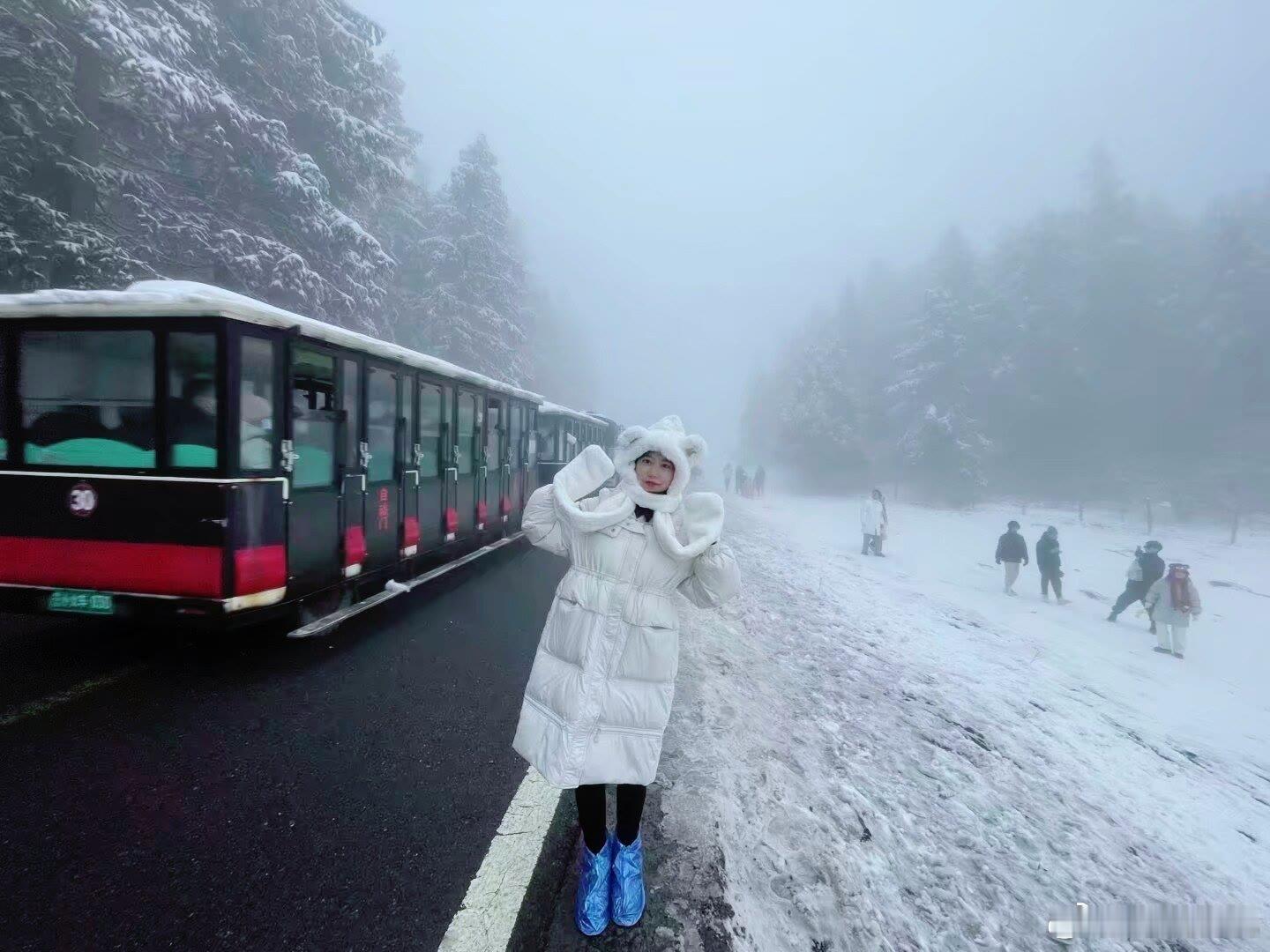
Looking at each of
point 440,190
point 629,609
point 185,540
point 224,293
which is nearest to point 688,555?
point 629,609

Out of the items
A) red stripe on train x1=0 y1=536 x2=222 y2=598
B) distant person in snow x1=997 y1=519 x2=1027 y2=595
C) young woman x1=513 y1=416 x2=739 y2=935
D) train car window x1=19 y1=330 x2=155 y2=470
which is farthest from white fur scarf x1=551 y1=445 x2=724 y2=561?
distant person in snow x1=997 y1=519 x2=1027 y2=595

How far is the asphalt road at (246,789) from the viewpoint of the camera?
221cm

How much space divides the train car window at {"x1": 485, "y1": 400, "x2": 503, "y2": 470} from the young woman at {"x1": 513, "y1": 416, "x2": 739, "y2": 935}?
7.84m

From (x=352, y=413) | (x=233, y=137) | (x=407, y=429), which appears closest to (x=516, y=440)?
(x=407, y=429)

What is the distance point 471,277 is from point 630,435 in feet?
89.0

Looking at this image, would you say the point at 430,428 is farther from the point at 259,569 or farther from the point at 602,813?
the point at 602,813

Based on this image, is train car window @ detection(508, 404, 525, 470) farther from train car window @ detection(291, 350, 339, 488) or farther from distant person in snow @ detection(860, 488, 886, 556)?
distant person in snow @ detection(860, 488, 886, 556)

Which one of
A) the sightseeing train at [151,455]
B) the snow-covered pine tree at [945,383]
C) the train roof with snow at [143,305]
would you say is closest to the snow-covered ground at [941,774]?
the sightseeing train at [151,455]

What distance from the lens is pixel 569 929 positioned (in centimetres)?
228

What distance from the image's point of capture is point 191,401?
14.8 feet

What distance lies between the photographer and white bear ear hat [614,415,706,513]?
235 centimetres

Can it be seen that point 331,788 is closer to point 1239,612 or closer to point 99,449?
point 99,449

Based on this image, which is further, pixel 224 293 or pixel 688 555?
pixel 224 293

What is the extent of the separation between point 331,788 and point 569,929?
1635 mm
